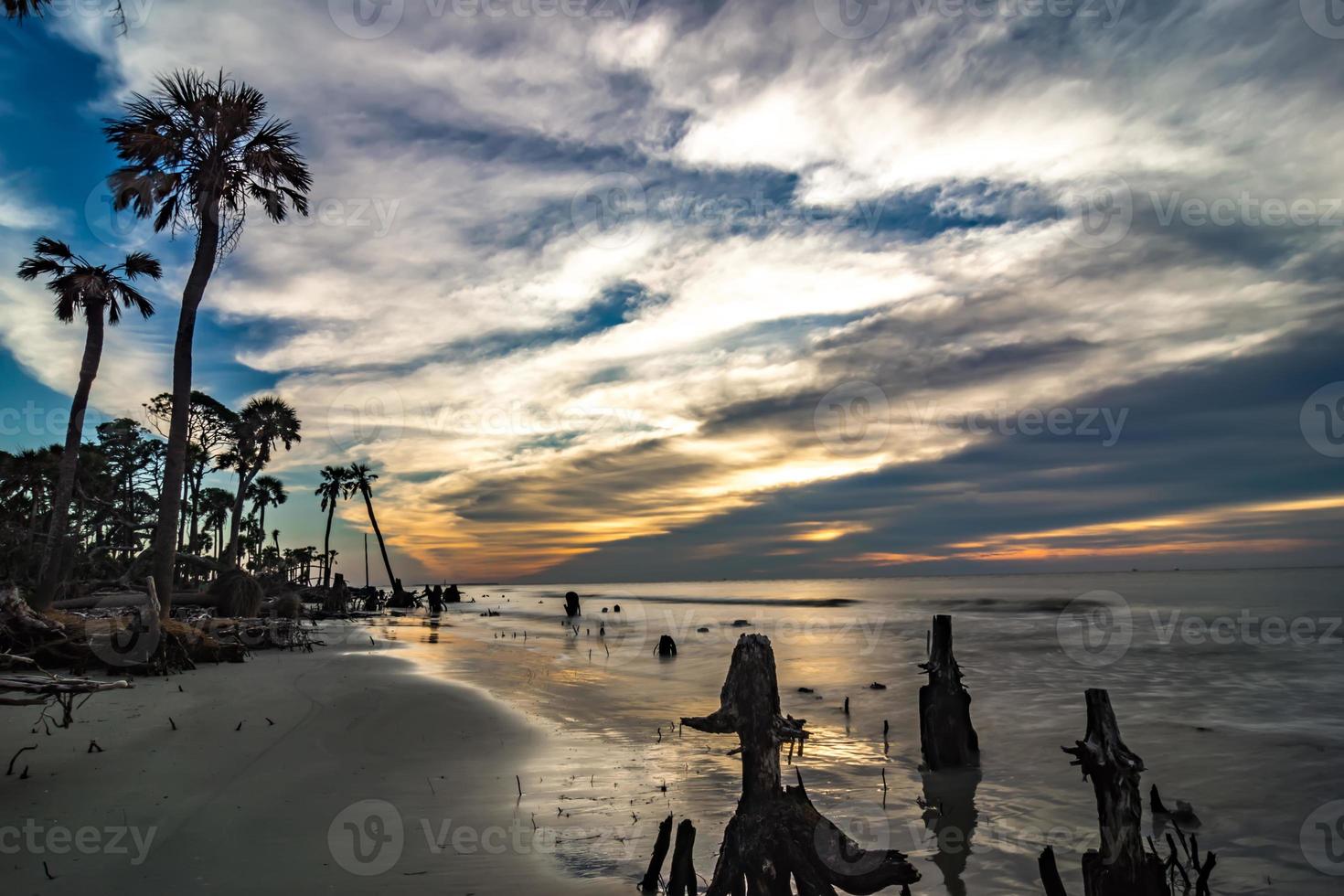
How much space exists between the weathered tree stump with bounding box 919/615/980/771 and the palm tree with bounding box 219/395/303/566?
45.6 metres

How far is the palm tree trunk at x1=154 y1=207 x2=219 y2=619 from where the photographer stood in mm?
17438

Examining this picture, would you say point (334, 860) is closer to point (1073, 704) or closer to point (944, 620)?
point (944, 620)

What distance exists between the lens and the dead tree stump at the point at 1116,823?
4.70 meters

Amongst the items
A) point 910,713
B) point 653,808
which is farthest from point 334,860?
point 910,713

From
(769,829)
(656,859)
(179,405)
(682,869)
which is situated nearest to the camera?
(769,829)

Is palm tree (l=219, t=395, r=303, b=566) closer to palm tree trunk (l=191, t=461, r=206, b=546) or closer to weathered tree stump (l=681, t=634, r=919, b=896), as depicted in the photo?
palm tree trunk (l=191, t=461, r=206, b=546)

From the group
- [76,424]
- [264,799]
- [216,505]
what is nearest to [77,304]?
[76,424]

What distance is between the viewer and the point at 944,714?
10.7m

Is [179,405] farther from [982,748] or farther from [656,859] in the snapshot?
[982,748]

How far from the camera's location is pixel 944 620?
10.2m

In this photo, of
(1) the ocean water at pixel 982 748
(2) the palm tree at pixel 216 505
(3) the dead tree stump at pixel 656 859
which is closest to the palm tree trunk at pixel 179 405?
(1) the ocean water at pixel 982 748

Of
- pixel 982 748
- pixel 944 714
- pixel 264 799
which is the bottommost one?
pixel 982 748

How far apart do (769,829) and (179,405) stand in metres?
19.9

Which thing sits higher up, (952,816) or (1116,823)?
(1116,823)
